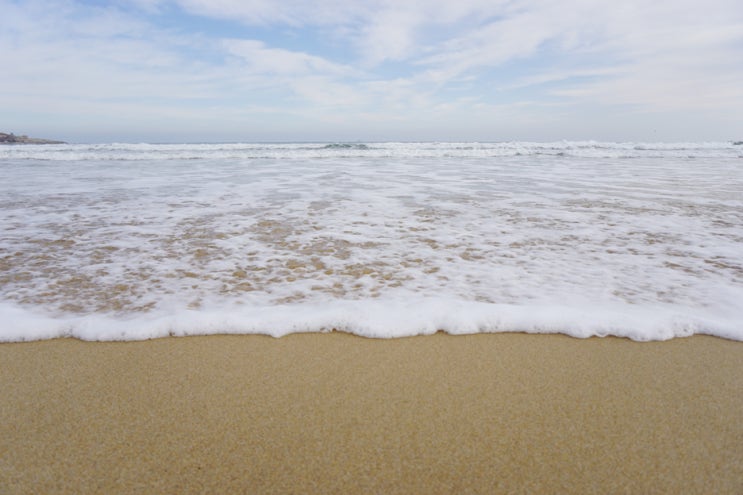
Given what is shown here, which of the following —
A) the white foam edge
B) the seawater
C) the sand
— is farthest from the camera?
the seawater

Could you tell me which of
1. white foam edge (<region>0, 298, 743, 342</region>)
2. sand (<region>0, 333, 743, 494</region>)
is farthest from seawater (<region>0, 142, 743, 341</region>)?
sand (<region>0, 333, 743, 494</region>)

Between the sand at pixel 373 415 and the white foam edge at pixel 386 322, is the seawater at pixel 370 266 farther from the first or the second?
the sand at pixel 373 415

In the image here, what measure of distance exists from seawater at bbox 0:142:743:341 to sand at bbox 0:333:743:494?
17 centimetres

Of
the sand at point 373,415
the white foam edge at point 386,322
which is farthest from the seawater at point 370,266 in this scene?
the sand at point 373,415

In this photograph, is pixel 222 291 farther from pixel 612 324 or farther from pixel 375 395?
pixel 612 324

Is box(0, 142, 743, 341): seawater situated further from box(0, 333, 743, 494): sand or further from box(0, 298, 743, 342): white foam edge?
box(0, 333, 743, 494): sand

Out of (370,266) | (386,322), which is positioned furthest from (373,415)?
(370,266)

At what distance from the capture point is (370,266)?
11.1 ft

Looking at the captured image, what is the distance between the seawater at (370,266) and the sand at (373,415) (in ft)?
0.56

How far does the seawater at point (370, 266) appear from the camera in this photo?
2.40 m

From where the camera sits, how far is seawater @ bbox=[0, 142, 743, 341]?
240cm

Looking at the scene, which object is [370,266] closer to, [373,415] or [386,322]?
[386,322]

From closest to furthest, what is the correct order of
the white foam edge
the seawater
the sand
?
1. the sand
2. the white foam edge
3. the seawater

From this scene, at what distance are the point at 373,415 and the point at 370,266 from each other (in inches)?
70.3
